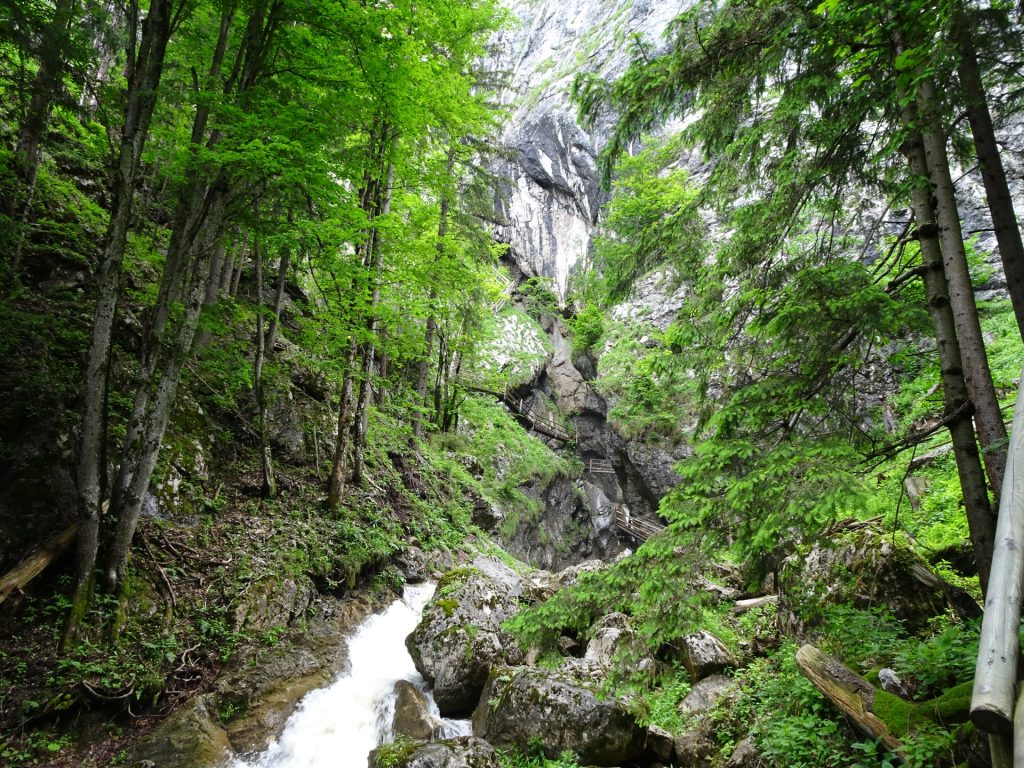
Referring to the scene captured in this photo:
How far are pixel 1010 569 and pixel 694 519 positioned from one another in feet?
5.51

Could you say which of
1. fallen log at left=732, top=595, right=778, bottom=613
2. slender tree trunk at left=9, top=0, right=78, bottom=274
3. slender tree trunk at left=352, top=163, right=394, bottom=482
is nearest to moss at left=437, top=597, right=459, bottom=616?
slender tree trunk at left=352, top=163, right=394, bottom=482

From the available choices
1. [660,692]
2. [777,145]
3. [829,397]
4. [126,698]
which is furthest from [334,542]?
[777,145]

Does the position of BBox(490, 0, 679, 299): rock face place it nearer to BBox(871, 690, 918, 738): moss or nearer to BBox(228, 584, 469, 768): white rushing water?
BBox(228, 584, 469, 768): white rushing water

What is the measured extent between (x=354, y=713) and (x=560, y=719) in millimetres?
2891

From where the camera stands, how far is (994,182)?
3873mm

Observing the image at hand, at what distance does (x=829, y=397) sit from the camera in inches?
171

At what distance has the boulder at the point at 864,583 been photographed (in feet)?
16.0

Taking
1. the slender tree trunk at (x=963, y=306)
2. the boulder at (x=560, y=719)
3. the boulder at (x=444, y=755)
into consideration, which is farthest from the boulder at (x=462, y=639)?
the slender tree trunk at (x=963, y=306)

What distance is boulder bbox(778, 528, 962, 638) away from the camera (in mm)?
4887

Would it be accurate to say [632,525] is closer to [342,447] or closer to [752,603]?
[752,603]

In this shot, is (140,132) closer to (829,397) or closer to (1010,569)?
(829,397)

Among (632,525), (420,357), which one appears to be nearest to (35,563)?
(420,357)

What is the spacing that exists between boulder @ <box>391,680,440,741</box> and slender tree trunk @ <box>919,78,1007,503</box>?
648 cm

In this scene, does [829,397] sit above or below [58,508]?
above
